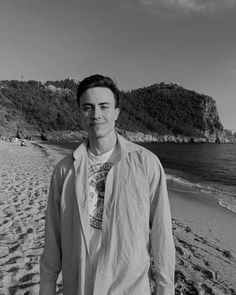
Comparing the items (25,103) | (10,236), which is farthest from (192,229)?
(25,103)

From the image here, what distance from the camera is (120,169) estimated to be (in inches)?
67.6

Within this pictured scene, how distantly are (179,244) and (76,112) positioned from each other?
13222cm

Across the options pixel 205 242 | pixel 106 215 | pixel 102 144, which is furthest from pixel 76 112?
pixel 106 215

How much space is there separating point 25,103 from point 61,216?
128208 millimetres

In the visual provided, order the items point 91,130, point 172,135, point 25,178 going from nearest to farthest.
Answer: point 91,130, point 25,178, point 172,135

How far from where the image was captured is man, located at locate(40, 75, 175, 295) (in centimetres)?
164

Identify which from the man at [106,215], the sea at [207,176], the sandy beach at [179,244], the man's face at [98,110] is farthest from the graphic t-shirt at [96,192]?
the sea at [207,176]

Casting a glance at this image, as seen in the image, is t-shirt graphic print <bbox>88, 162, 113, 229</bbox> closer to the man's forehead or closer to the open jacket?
the open jacket

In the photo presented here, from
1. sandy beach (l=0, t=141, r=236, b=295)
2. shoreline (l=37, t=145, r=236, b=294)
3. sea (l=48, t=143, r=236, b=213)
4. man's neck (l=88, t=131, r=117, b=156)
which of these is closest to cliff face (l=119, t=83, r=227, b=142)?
sea (l=48, t=143, r=236, b=213)

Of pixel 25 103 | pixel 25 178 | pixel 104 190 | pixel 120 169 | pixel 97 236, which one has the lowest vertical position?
pixel 25 178

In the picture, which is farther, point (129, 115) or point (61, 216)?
point (129, 115)

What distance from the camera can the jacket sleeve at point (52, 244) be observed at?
185 cm

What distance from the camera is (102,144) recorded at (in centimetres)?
185

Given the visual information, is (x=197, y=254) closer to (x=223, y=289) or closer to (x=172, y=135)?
(x=223, y=289)
